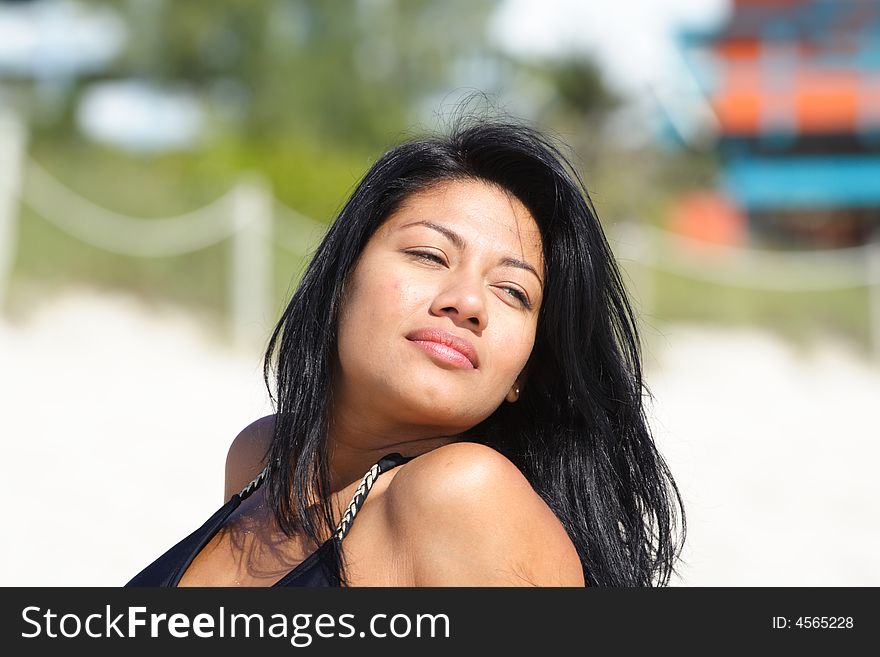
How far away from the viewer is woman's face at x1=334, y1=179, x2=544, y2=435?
1.62m

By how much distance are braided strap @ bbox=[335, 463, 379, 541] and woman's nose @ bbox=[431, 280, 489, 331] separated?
0.25 metres

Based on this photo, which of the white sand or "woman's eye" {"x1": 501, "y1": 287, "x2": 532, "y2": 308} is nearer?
"woman's eye" {"x1": 501, "y1": 287, "x2": 532, "y2": 308}

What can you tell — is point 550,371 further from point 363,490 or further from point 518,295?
point 363,490

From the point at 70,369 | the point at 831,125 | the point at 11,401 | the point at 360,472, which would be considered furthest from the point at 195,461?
the point at 831,125

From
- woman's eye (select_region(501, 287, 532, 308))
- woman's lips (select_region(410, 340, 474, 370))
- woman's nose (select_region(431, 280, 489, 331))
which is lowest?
woman's lips (select_region(410, 340, 474, 370))

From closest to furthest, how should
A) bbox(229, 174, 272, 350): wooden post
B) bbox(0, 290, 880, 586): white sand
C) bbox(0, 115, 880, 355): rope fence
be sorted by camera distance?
bbox(0, 290, 880, 586): white sand → bbox(0, 115, 880, 355): rope fence → bbox(229, 174, 272, 350): wooden post

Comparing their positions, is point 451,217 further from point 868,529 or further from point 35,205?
point 35,205

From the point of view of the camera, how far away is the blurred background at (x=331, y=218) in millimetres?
5445

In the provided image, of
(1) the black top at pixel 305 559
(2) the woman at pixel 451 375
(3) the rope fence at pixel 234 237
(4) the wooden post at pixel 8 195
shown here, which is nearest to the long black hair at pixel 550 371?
A: (2) the woman at pixel 451 375

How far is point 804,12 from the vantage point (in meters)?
20.4

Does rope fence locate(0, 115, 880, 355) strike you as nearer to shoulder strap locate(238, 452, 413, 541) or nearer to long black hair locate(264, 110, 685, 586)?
long black hair locate(264, 110, 685, 586)

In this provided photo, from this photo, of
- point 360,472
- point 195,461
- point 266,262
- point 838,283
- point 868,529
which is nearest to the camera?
point 360,472

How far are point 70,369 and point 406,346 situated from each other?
323 inches

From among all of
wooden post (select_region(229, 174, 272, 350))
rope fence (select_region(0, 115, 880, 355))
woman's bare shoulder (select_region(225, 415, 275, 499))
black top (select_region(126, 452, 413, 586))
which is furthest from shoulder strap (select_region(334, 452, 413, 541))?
wooden post (select_region(229, 174, 272, 350))
